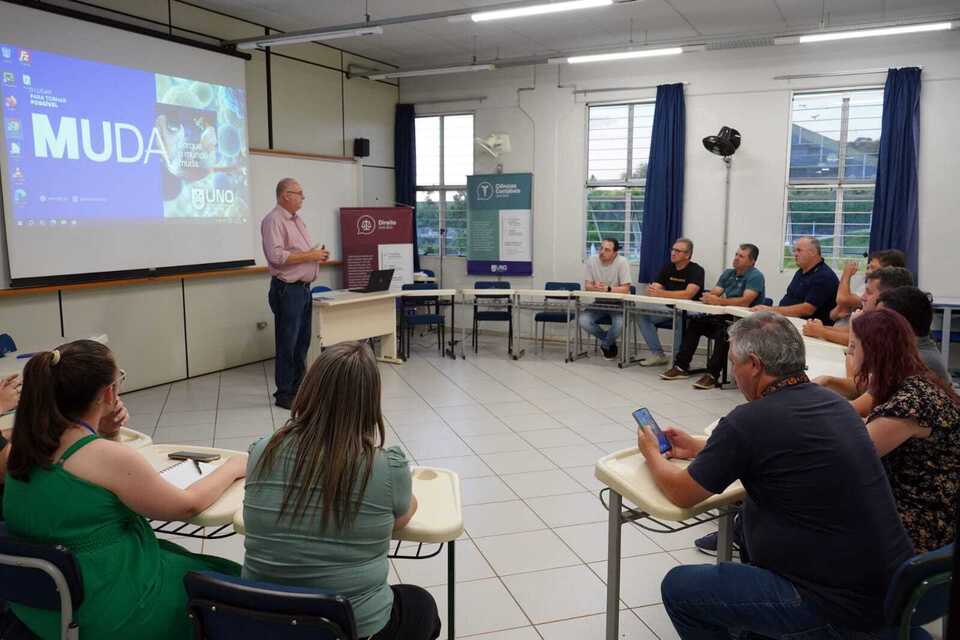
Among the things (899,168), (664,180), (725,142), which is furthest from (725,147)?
(899,168)

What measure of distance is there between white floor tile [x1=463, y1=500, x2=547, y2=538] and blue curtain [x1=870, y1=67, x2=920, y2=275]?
522cm

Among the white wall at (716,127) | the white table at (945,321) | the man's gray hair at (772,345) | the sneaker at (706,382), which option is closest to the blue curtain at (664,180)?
the white wall at (716,127)

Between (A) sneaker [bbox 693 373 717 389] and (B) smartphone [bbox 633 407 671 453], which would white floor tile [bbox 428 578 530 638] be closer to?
(B) smartphone [bbox 633 407 671 453]

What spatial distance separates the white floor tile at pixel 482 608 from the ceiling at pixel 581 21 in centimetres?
528

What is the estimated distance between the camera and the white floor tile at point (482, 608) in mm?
2693

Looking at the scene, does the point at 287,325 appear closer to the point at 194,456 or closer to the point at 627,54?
the point at 194,456

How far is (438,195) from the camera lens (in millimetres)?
9562

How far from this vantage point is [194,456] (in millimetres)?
2434

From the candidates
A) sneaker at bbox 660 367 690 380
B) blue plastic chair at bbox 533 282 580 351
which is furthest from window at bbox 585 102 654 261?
sneaker at bbox 660 367 690 380

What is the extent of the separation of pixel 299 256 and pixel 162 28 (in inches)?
99.9

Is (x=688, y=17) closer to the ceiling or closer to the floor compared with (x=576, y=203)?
closer to the ceiling

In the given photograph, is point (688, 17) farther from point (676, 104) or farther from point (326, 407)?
point (326, 407)

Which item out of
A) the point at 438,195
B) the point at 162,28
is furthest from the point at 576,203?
the point at 162,28

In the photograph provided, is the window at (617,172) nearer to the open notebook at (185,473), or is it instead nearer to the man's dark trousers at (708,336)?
the man's dark trousers at (708,336)
